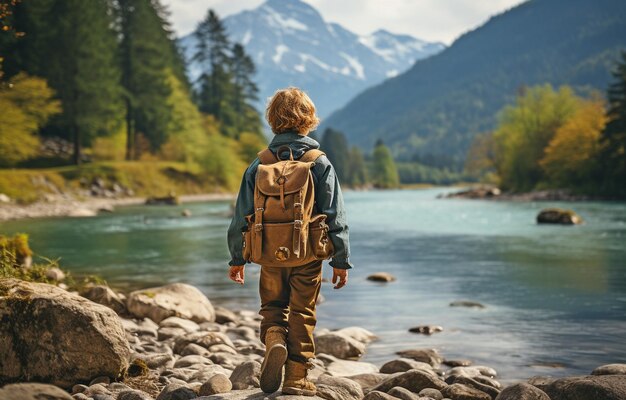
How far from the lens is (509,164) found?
7825cm

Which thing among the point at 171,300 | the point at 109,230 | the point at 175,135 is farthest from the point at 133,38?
the point at 171,300

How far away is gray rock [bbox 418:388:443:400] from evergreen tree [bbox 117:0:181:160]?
65.7m

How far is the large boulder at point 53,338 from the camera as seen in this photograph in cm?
603

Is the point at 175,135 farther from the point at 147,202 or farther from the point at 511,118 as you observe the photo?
the point at 511,118

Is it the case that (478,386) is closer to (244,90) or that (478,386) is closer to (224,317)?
(224,317)

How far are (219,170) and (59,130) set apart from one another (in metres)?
19.6

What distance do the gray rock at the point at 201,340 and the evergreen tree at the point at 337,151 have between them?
150931 mm

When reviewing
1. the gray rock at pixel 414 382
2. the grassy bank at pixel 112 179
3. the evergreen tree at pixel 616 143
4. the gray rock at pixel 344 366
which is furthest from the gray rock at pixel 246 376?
the evergreen tree at pixel 616 143

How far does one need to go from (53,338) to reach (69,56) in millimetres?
55729

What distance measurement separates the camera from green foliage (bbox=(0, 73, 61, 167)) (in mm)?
43875

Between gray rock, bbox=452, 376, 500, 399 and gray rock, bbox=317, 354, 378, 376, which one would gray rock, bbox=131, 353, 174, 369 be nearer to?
gray rock, bbox=317, 354, 378, 376

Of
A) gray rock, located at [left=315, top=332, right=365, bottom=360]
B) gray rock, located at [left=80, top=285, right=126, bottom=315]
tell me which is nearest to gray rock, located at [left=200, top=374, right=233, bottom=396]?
gray rock, located at [left=315, top=332, right=365, bottom=360]

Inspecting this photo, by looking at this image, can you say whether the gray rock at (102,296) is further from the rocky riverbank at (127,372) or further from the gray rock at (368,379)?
the gray rock at (368,379)

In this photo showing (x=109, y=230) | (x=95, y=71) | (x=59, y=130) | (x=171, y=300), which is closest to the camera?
(x=171, y=300)
